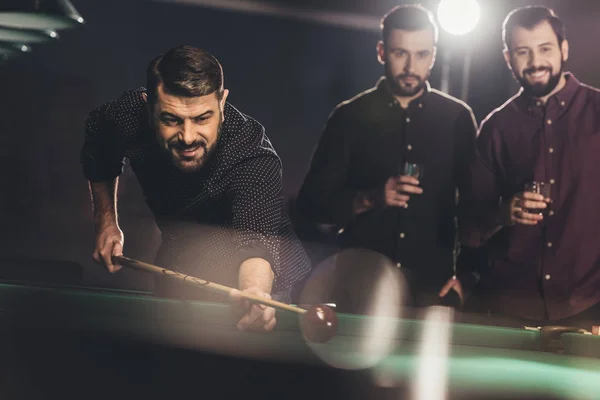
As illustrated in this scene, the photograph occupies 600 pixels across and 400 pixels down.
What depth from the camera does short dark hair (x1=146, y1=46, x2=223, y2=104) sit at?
2625 mm

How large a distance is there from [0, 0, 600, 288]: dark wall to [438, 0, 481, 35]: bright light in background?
6.84ft

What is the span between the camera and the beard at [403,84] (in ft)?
12.0

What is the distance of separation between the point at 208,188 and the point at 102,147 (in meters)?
0.45

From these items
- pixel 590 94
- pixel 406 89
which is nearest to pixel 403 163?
pixel 406 89

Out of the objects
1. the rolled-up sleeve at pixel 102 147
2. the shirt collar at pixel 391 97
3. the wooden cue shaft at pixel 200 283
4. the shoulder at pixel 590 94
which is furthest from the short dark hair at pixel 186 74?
the shoulder at pixel 590 94

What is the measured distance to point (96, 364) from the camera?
193cm

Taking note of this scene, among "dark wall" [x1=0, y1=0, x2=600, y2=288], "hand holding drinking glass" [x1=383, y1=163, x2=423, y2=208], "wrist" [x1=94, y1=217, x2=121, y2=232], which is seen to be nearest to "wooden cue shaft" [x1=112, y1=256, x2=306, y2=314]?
"wrist" [x1=94, y1=217, x2=121, y2=232]

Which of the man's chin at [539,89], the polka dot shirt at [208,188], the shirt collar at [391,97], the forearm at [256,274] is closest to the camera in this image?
the forearm at [256,274]

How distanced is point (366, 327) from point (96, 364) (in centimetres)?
97

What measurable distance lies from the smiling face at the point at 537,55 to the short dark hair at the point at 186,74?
53.4 inches

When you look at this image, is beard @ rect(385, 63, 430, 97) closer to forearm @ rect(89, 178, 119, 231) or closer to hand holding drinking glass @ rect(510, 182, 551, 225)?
hand holding drinking glass @ rect(510, 182, 551, 225)

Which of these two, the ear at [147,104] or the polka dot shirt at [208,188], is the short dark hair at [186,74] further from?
the polka dot shirt at [208,188]

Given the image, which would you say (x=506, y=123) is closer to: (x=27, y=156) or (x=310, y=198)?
(x=310, y=198)

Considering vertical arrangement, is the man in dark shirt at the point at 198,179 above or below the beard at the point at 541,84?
below
